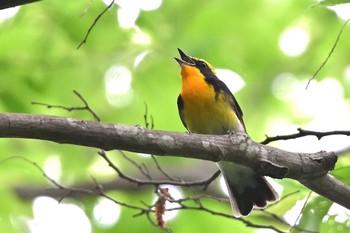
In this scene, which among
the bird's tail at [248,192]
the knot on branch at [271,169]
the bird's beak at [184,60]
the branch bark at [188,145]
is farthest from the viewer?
the bird's beak at [184,60]

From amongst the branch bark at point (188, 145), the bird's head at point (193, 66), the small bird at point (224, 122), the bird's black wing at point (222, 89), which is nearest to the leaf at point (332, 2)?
the branch bark at point (188, 145)

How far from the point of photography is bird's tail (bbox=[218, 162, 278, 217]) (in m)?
5.30

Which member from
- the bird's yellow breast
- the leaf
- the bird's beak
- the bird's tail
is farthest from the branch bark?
the bird's beak

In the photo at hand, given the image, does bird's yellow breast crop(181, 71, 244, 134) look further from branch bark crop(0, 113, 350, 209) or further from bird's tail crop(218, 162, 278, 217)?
branch bark crop(0, 113, 350, 209)

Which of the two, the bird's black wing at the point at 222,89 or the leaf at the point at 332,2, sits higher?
the leaf at the point at 332,2

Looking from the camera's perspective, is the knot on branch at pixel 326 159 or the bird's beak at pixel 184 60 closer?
the knot on branch at pixel 326 159

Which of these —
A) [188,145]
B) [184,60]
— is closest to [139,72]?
[184,60]

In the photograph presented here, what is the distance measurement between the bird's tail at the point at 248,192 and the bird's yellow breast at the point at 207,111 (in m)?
0.30

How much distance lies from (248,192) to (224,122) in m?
0.56

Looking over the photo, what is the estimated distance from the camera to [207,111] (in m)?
5.39

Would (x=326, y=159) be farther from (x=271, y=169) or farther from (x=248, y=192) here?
(x=248, y=192)

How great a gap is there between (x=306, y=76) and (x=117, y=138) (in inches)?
219

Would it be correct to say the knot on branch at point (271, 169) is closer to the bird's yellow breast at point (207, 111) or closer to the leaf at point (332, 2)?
the leaf at point (332, 2)

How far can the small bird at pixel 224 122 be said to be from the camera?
5.34 metres
